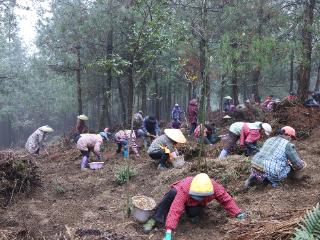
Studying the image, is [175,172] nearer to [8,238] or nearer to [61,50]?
[8,238]

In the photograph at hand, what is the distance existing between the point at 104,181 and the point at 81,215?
2295 millimetres

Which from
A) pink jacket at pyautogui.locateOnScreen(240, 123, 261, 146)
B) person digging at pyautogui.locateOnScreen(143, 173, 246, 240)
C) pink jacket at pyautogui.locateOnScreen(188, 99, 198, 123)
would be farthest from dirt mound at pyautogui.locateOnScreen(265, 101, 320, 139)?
person digging at pyautogui.locateOnScreen(143, 173, 246, 240)

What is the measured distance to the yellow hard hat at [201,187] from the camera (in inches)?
230

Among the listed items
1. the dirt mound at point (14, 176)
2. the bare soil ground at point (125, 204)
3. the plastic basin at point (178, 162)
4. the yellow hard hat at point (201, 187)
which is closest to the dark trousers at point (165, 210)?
the bare soil ground at point (125, 204)

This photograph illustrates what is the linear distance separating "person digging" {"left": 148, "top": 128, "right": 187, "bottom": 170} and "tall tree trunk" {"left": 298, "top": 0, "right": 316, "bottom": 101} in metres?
4.75

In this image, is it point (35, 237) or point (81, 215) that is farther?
point (81, 215)

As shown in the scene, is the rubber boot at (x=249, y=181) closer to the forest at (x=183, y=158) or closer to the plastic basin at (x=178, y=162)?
the forest at (x=183, y=158)

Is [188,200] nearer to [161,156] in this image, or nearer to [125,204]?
[125,204]

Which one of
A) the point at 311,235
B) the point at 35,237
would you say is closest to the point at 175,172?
the point at 35,237

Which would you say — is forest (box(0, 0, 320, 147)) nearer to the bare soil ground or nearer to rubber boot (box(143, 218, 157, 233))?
the bare soil ground

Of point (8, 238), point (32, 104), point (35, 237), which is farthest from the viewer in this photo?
point (32, 104)

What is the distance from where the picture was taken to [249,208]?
672 centimetres

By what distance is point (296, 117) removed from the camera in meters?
13.4

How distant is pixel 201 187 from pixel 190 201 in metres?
0.50
